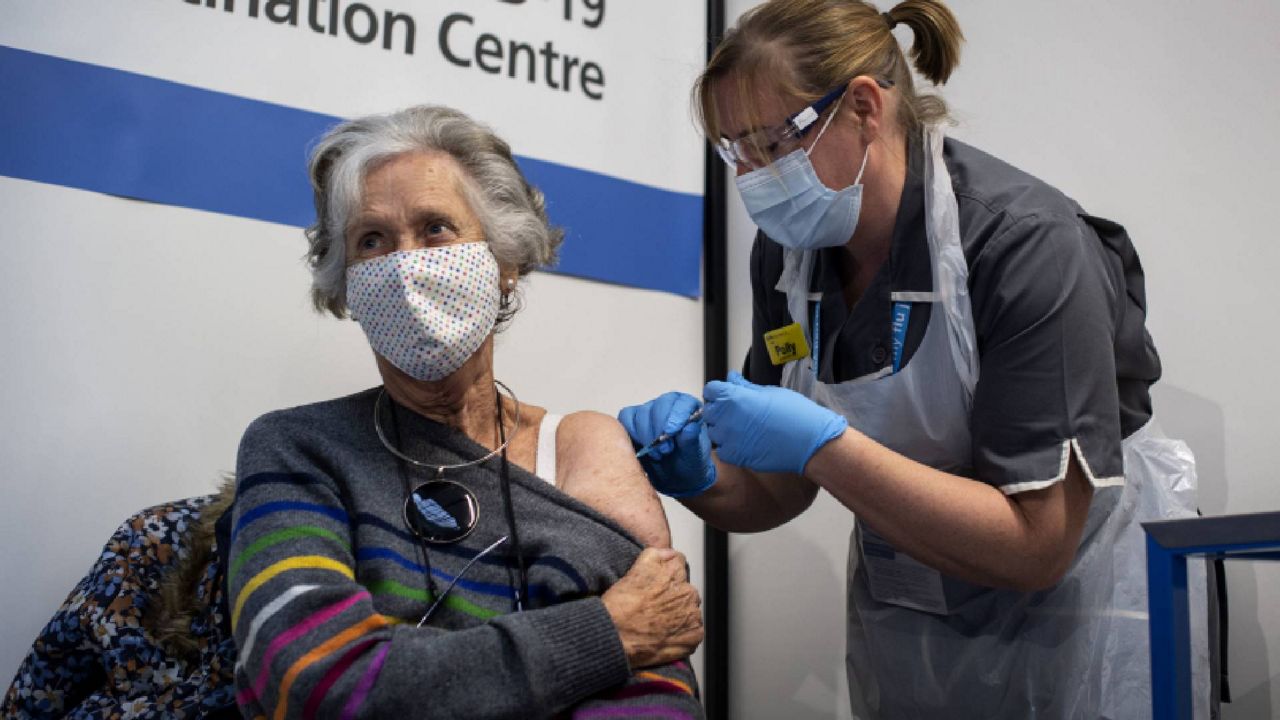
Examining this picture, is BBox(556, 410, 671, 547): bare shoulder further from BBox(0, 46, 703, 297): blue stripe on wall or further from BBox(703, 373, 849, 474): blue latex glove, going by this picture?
BBox(0, 46, 703, 297): blue stripe on wall

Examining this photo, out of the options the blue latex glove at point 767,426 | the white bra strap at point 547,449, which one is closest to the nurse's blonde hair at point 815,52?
the blue latex glove at point 767,426

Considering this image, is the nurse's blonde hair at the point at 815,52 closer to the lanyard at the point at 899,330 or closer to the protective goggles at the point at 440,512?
the lanyard at the point at 899,330

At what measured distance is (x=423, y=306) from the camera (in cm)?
143

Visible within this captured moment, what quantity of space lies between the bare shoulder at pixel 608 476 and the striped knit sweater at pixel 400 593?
56 millimetres

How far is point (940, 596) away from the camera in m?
1.74

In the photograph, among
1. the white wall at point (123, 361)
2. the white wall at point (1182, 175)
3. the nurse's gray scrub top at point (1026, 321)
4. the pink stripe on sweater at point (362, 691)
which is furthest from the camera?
the white wall at point (1182, 175)

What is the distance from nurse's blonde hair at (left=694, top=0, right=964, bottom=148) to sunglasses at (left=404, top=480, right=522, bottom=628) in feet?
2.31

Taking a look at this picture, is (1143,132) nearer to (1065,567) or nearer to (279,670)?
(1065,567)

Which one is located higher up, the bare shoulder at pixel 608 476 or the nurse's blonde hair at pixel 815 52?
the nurse's blonde hair at pixel 815 52

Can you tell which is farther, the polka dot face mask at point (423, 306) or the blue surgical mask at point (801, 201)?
the blue surgical mask at point (801, 201)

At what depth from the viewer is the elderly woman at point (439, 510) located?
Answer: 1167 mm

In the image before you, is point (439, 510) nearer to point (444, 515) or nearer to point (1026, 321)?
point (444, 515)

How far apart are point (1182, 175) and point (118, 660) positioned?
6.30 feet

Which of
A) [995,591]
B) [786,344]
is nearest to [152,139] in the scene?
[786,344]
